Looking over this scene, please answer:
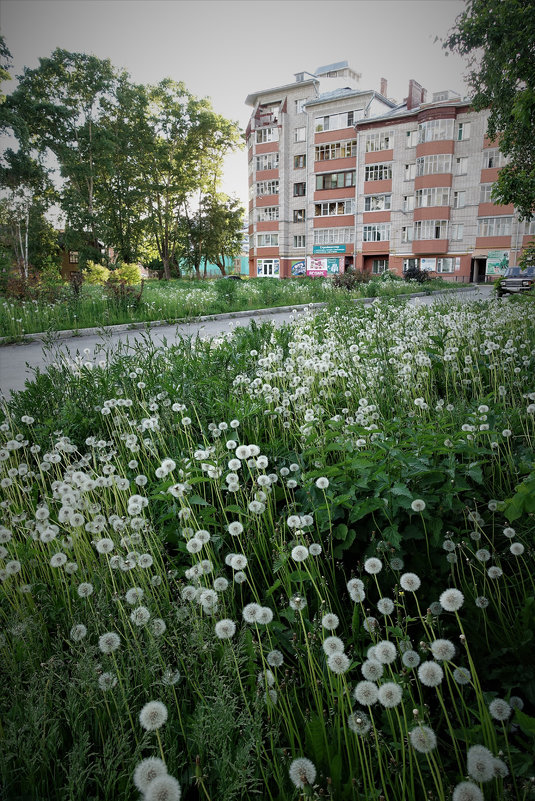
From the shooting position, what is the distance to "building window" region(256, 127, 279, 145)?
54844mm

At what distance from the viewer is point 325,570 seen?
8.83 ft

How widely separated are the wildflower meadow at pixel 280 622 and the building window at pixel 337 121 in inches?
2120

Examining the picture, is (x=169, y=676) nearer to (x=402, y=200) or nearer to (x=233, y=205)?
(x=402, y=200)

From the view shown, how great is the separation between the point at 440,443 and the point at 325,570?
3.29 feet

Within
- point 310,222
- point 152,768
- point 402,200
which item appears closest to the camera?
point 152,768

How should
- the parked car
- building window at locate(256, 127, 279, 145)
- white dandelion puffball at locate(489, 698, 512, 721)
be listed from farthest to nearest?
building window at locate(256, 127, 279, 145) → the parked car → white dandelion puffball at locate(489, 698, 512, 721)

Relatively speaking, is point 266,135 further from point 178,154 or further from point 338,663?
point 338,663

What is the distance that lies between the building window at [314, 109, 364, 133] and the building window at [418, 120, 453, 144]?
8.46 meters

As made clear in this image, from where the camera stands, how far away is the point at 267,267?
5775 cm

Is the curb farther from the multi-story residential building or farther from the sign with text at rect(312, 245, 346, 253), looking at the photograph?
the sign with text at rect(312, 245, 346, 253)

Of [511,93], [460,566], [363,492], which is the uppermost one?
[511,93]

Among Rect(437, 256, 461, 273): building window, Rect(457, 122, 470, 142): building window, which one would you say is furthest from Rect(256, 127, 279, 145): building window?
Rect(437, 256, 461, 273): building window

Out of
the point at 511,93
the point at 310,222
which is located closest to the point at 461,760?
the point at 511,93

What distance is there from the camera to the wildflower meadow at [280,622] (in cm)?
155
